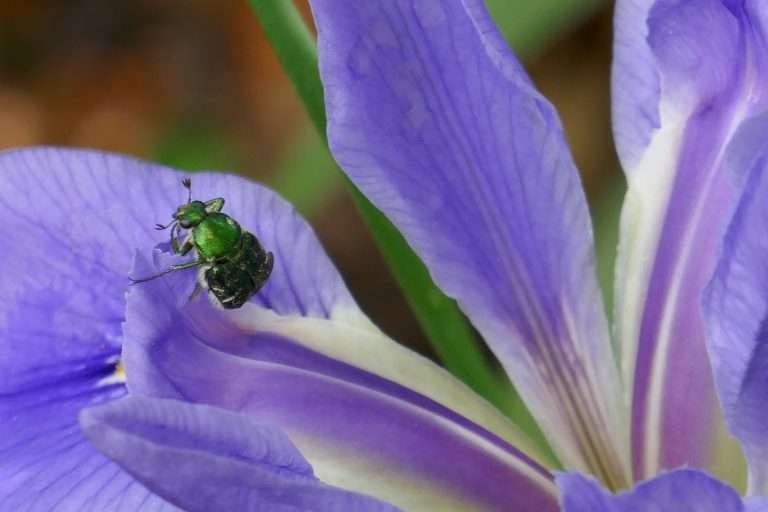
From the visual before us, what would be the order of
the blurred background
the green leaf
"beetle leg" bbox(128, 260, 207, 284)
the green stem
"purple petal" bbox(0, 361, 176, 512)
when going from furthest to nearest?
the blurred background < the green leaf < the green stem < "purple petal" bbox(0, 361, 176, 512) < "beetle leg" bbox(128, 260, 207, 284)

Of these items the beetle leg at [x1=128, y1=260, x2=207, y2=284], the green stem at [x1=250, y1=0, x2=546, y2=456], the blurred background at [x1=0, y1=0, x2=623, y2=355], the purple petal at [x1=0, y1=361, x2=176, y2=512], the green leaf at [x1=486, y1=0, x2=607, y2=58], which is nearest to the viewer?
the beetle leg at [x1=128, y1=260, x2=207, y2=284]

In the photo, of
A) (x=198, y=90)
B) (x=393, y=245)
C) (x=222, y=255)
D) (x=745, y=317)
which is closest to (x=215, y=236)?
(x=222, y=255)

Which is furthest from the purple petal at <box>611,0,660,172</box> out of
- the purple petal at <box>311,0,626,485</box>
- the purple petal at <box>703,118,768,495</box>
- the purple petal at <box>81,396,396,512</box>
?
the purple petal at <box>81,396,396,512</box>

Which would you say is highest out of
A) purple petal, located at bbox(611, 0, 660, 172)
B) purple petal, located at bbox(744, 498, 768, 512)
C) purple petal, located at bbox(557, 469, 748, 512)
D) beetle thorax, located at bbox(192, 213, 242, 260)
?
beetle thorax, located at bbox(192, 213, 242, 260)

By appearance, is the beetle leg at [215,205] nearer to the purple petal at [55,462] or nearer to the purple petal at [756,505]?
the purple petal at [55,462]

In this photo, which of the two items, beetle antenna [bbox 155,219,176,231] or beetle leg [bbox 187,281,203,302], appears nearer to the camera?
beetle leg [bbox 187,281,203,302]

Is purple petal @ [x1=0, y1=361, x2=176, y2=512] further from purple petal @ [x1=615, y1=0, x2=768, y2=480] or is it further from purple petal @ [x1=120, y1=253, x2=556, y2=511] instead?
purple petal @ [x1=615, y1=0, x2=768, y2=480]

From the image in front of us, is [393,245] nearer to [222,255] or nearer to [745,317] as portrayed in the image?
[222,255]
